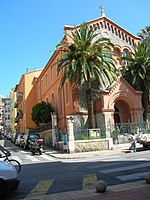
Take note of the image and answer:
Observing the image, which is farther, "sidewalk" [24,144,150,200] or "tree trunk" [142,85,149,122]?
"tree trunk" [142,85,149,122]

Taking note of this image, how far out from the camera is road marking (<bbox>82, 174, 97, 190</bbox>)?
8047 millimetres

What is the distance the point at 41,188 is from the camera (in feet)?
26.9

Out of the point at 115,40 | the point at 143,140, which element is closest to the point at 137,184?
the point at 143,140

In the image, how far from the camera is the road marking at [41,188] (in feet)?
24.5

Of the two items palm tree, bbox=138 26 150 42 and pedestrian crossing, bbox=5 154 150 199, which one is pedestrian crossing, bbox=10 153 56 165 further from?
palm tree, bbox=138 26 150 42

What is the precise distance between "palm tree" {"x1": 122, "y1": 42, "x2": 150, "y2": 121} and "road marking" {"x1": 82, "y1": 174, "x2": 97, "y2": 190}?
70.2ft

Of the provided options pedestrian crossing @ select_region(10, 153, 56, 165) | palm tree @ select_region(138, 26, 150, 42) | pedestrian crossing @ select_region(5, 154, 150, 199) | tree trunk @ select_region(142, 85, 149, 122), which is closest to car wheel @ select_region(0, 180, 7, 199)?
pedestrian crossing @ select_region(5, 154, 150, 199)

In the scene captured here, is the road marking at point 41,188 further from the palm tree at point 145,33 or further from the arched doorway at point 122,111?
the palm tree at point 145,33

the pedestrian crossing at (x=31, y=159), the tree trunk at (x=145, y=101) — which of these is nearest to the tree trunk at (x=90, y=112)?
the pedestrian crossing at (x=31, y=159)

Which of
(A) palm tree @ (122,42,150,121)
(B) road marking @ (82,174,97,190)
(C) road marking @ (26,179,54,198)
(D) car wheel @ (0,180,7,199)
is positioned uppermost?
(A) palm tree @ (122,42,150,121)

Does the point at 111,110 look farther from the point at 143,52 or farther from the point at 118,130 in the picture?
the point at 143,52

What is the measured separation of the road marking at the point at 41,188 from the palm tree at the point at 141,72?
22474mm

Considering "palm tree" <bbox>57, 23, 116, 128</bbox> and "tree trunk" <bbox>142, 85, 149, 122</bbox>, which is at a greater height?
"palm tree" <bbox>57, 23, 116, 128</bbox>

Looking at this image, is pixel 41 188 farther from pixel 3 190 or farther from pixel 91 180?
pixel 91 180
